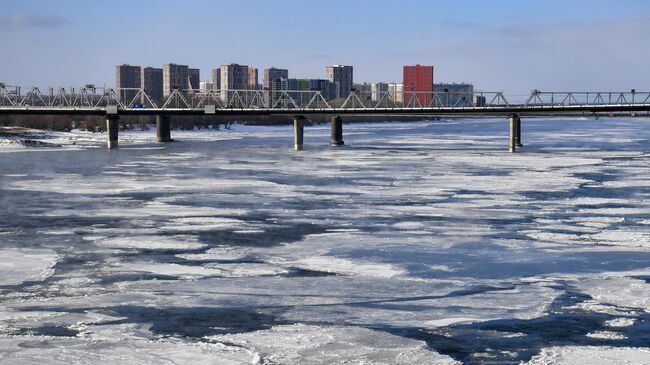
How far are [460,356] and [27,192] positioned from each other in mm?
34782

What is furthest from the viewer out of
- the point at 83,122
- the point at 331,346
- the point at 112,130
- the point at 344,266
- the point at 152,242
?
the point at 83,122

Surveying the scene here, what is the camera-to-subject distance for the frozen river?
1728 centimetres

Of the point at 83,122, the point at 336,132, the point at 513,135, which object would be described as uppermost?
the point at 513,135

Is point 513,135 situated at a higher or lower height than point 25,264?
higher

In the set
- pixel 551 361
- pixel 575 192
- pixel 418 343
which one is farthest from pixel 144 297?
pixel 575 192

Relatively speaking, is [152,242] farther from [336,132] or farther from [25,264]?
[336,132]

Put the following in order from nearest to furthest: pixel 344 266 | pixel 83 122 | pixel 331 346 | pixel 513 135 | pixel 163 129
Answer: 1. pixel 331 346
2. pixel 344 266
3. pixel 513 135
4. pixel 163 129
5. pixel 83 122

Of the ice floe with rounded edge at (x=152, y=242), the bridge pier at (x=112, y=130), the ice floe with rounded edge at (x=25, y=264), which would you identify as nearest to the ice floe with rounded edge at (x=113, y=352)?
the ice floe with rounded edge at (x=25, y=264)

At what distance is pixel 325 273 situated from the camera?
2434cm

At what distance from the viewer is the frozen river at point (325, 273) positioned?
1728cm

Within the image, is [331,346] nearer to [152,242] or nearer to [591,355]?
[591,355]

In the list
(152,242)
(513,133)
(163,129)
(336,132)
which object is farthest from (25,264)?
(163,129)

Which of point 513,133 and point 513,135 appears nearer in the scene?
point 513,135

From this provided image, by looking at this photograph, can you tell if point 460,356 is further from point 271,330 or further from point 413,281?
point 413,281
